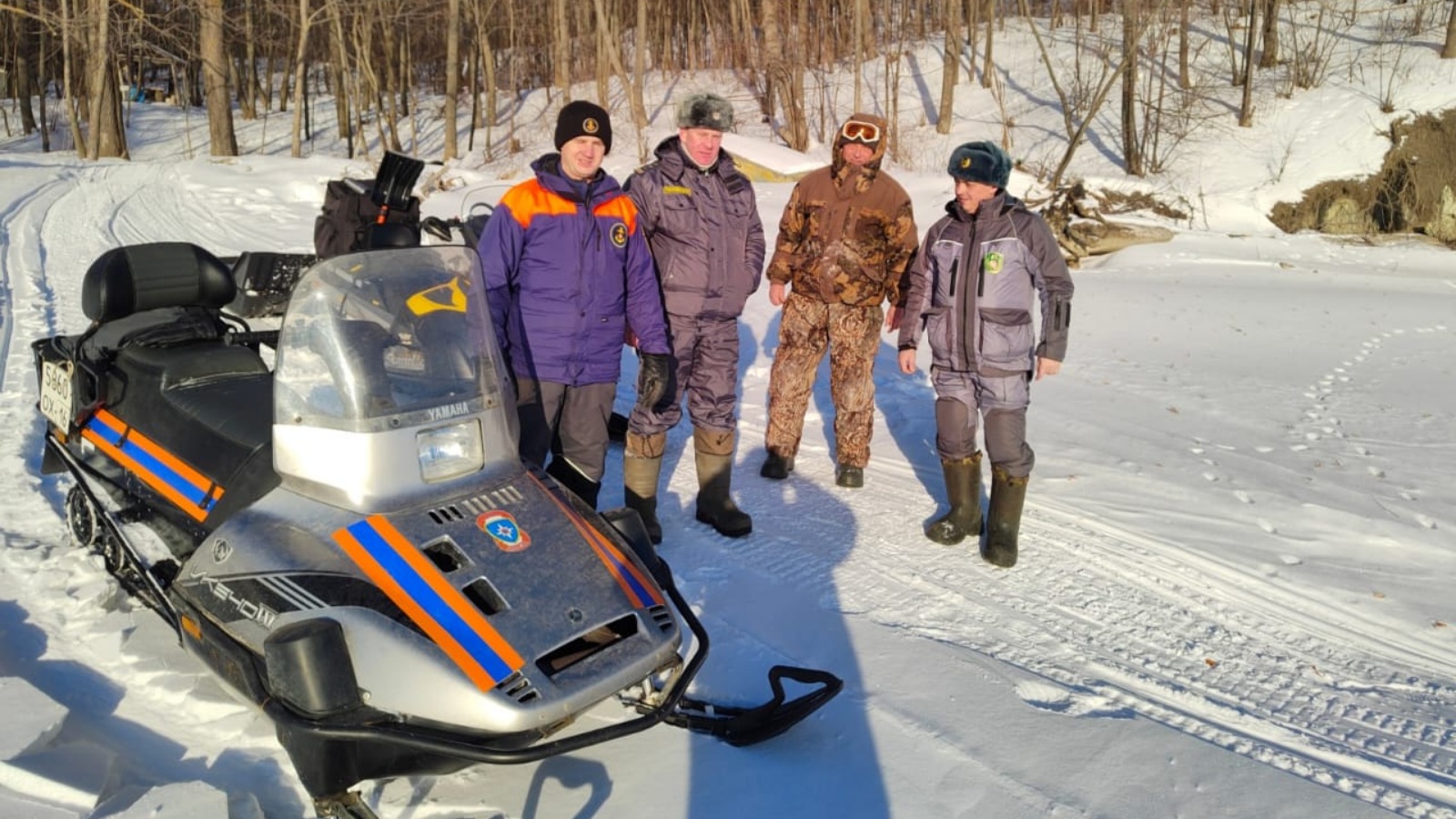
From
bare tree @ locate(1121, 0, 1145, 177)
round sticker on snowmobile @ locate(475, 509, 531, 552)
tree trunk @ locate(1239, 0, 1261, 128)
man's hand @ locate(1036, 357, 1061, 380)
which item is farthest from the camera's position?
→ tree trunk @ locate(1239, 0, 1261, 128)

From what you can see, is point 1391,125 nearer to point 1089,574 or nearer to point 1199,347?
point 1199,347

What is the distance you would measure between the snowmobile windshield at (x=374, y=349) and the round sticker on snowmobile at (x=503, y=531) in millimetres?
304

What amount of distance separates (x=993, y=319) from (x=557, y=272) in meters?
1.81

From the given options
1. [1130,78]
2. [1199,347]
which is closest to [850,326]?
[1199,347]

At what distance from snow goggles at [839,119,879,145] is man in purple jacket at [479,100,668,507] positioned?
1297mm

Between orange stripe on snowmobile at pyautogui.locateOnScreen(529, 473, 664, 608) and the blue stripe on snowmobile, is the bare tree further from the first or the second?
the blue stripe on snowmobile

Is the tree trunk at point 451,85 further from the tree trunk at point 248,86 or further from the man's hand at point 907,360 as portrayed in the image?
the man's hand at point 907,360

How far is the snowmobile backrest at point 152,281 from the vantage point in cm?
375

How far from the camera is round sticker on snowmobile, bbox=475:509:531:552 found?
2.57 metres

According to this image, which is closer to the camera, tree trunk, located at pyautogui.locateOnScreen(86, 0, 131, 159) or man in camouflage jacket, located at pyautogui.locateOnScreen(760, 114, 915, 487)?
man in camouflage jacket, located at pyautogui.locateOnScreen(760, 114, 915, 487)

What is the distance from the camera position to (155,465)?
128 inches

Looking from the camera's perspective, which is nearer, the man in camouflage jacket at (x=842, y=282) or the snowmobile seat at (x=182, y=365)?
the snowmobile seat at (x=182, y=365)

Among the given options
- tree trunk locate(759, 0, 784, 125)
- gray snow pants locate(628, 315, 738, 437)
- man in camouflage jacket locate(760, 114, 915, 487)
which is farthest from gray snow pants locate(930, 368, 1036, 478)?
tree trunk locate(759, 0, 784, 125)

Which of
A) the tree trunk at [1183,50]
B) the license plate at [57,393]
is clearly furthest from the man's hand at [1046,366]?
the tree trunk at [1183,50]
